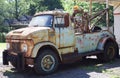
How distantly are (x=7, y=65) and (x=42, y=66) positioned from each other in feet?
8.42

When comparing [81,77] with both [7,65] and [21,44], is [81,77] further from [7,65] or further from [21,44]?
[7,65]

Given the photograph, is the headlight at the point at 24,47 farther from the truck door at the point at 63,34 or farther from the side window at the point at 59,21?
the side window at the point at 59,21

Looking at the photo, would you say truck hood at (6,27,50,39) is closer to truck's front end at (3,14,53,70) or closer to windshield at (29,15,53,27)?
truck's front end at (3,14,53,70)

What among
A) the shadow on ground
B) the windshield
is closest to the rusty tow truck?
the windshield

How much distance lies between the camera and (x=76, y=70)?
12.5 metres

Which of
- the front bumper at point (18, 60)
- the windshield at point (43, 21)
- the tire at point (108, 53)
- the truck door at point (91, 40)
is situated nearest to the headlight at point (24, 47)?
the front bumper at point (18, 60)

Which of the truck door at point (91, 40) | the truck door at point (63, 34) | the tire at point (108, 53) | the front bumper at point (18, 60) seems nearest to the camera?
the front bumper at point (18, 60)

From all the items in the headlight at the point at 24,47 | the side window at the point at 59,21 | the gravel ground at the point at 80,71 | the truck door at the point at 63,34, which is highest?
the side window at the point at 59,21

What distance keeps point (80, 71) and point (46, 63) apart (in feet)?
4.64

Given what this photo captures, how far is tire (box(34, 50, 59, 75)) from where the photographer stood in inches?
459

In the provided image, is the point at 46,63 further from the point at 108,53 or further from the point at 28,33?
the point at 108,53

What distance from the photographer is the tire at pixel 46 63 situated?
38.3ft

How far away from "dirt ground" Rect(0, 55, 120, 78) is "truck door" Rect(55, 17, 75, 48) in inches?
43.2

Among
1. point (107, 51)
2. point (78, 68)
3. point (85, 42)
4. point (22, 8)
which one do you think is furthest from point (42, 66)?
point (22, 8)
